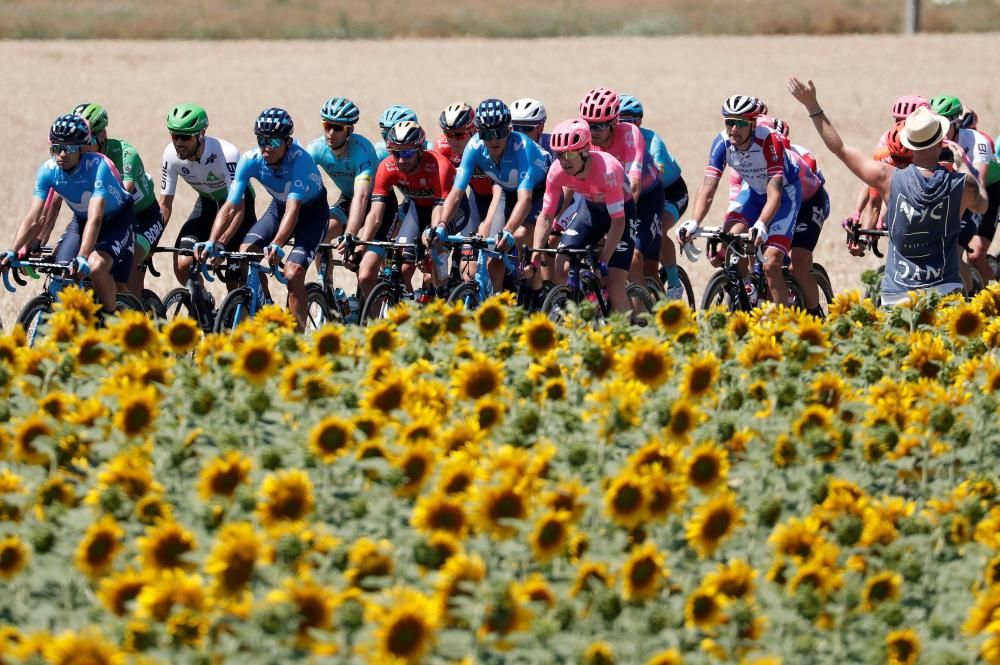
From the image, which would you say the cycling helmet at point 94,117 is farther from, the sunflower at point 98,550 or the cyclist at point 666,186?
the sunflower at point 98,550

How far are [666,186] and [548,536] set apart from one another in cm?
1103

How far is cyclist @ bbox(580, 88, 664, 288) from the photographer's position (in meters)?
13.5

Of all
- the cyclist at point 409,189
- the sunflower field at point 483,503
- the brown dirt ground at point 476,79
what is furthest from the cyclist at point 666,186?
the brown dirt ground at point 476,79

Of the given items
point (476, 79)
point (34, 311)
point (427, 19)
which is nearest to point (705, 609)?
point (34, 311)

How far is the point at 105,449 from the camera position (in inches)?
223

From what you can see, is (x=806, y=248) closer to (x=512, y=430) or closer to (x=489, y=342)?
(x=489, y=342)

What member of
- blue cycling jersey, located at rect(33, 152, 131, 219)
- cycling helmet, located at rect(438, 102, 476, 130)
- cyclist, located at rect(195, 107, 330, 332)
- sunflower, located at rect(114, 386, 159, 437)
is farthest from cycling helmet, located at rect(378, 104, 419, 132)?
sunflower, located at rect(114, 386, 159, 437)

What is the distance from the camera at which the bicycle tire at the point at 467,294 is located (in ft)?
41.5

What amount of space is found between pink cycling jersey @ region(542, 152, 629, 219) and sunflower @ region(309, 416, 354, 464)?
23.6 feet

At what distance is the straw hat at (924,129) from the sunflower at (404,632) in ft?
20.3

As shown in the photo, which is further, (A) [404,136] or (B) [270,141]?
(A) [404,136]

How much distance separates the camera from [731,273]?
44.1 feet

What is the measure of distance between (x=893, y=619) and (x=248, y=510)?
1.82 meters

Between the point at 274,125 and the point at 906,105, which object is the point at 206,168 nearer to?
the point at 274,125
